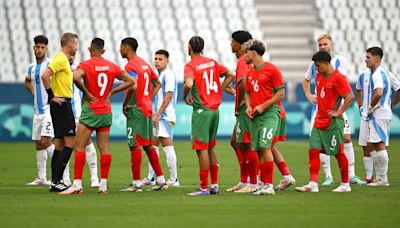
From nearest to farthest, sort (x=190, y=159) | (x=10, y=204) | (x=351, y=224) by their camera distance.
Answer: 1. (x=351, y=224)
2. (x=10, y=204)
3. (x=190, y=159)

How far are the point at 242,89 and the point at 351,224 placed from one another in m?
3.54

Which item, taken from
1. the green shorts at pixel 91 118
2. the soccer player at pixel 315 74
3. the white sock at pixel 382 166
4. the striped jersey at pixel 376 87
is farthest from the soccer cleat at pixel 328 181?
the green shorts at pixel 91 118

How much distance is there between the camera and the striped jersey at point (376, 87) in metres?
13.4

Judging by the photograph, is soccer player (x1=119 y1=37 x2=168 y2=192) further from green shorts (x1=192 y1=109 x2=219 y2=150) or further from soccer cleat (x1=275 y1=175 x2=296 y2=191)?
soccer cleat (x1=275 y1=175 x2=296 y2=191)

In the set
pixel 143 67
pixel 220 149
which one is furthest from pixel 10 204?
pixel 220 149

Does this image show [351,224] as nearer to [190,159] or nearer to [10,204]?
[10,204]

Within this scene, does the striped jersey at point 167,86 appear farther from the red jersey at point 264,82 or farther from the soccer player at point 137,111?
the red jersey at point 264,82

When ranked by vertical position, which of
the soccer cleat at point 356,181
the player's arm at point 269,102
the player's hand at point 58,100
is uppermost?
the player's hand at point 58,100

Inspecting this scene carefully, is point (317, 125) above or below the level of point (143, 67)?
below

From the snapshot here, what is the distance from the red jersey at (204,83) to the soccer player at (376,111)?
2.87 metres

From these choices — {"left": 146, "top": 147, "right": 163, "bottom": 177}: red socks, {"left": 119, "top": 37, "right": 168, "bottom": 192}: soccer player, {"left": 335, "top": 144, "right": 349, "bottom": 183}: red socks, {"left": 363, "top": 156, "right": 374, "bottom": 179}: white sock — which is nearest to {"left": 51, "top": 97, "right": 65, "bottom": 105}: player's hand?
{"left": 119, "top": 37, "right": 168, "bottom": 192}: soccer player

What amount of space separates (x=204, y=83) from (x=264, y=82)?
2.61 ft

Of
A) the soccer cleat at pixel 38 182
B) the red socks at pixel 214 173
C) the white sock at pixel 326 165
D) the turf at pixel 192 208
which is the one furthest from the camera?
the white sock at pixel 326 165

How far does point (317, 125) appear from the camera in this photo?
1209cm
